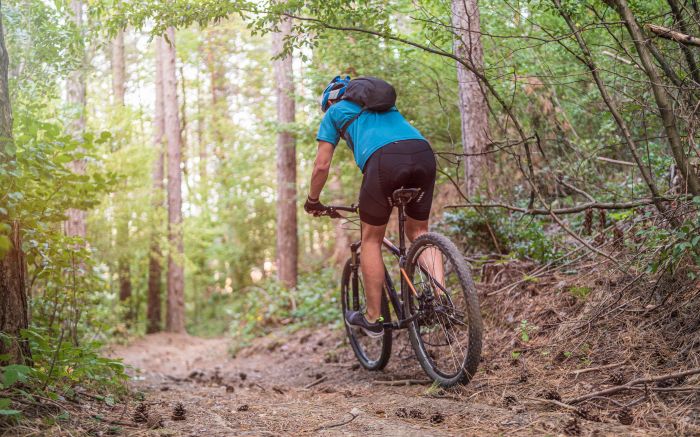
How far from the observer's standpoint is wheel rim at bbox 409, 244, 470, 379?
3648mm

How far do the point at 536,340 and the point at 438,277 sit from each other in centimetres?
89

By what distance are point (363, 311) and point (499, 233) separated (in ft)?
5.37

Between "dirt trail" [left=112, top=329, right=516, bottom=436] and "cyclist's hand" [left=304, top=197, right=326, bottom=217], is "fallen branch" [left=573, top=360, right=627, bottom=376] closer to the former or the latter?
"dirt trail" [left=112, top=329, right=516, bottom=436]

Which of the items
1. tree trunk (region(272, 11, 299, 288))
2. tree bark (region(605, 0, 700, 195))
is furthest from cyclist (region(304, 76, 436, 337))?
tree trunk (region(272, 11, 299, 288))

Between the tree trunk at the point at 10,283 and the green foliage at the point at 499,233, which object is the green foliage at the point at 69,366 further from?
the green foliage at the point at 499,233

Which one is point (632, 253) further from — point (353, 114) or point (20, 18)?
point (20, 18)

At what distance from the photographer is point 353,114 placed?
3.88m

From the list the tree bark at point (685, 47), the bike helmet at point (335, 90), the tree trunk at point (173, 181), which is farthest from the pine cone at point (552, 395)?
the tree trunk at point (173, 181)

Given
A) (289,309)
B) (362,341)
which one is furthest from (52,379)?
(289,309)

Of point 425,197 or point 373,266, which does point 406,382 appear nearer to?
point 373,266

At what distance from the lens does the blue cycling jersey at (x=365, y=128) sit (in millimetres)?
3738

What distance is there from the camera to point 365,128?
3.82 metres

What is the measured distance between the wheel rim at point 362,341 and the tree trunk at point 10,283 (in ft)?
7.95

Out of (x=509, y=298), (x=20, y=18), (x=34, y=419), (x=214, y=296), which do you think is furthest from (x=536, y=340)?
(x=214, y=296)
